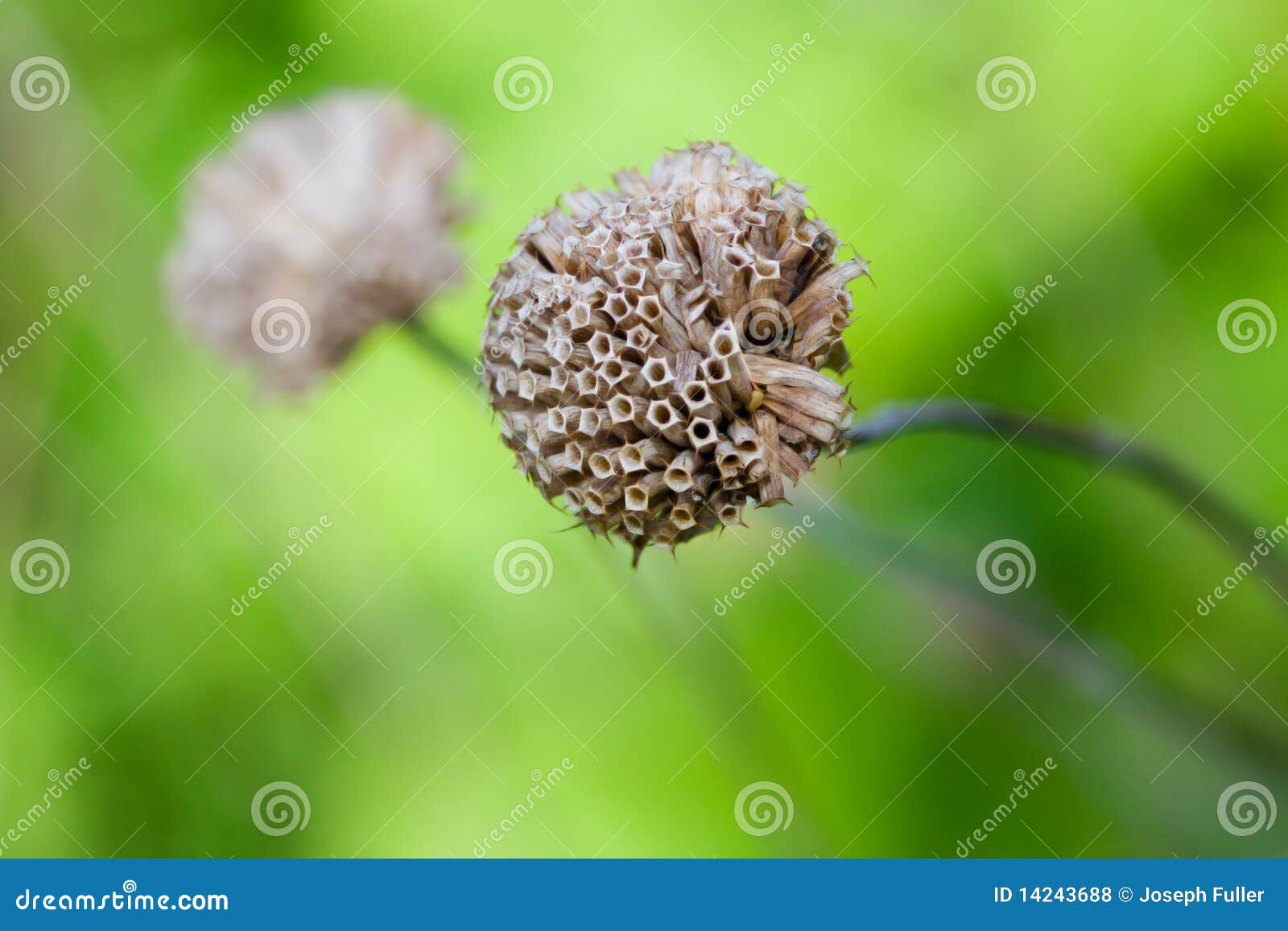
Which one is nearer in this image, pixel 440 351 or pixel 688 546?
pixel 440 351
